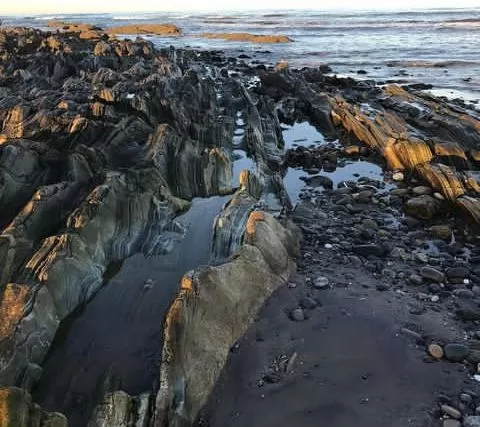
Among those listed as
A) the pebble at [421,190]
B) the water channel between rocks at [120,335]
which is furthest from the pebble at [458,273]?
the water channel between rocks at [120,335]

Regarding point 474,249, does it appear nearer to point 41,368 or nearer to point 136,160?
point 136,160

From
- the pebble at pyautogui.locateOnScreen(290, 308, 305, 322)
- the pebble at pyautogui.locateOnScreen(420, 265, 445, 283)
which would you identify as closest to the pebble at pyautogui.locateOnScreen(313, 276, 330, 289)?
the pebble at pyautogui.locateOnScreen(290, 308, 305, 322)

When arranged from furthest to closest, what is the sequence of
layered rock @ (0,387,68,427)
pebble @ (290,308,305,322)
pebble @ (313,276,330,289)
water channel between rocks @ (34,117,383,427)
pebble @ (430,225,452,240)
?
pebble @ (430,225,452,240), pebble @ (313,276,330,289), pebble @ (290,308,305,322), water channel between rocks @ (34,117,383,427), layered rock @ (0,387,68,427)

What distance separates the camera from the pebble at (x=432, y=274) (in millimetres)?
9312

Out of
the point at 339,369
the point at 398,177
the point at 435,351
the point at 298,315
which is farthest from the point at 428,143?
the point at 339,369

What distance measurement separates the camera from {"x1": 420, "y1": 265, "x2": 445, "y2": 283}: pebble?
9312 millimetres

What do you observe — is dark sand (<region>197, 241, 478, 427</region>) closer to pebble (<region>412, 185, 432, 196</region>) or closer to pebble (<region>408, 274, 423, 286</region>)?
pebble (<region>408, 274, 423, 286</region>)

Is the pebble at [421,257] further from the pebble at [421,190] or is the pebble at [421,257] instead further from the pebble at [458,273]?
the pebble at [421,190]

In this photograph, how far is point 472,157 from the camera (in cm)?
1541

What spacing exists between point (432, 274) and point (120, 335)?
5702 mm

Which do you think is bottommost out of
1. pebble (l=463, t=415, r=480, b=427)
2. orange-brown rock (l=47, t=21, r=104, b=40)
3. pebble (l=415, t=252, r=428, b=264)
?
pebble (l=415, t=252, r=428, b=264)

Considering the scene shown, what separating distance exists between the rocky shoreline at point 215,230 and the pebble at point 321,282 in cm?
4

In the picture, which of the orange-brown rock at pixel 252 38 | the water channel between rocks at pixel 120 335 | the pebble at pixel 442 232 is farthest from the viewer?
the orange-brown rock at pixel 252 38

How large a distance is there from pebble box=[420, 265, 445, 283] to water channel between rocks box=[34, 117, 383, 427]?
13.3ft
